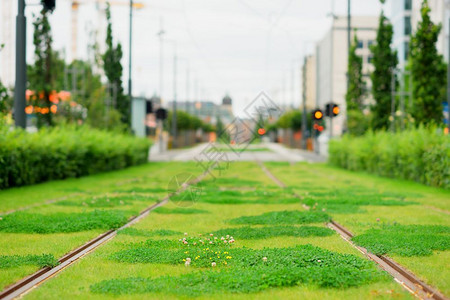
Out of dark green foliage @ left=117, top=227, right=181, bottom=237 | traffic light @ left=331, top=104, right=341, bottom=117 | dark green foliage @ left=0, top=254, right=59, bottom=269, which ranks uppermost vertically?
traffic light @ left=331, top=104, right=341, bottom=117

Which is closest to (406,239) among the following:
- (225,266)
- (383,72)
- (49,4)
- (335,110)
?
(225,266)

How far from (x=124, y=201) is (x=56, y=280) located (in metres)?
8.22

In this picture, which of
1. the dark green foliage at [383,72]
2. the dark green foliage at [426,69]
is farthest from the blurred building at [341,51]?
the dark green foliage at [426,69]

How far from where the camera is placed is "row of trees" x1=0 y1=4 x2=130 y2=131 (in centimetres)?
3094

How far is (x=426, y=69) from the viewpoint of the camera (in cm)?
2873

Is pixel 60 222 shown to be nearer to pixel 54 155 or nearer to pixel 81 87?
pixel 54 155

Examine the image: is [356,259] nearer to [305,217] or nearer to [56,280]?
[56,280]

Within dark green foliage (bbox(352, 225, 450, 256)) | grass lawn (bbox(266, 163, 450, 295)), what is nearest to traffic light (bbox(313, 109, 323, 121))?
grass lawn (bbox(266, 163, 450, 295))

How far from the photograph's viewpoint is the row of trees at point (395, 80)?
1129 inches

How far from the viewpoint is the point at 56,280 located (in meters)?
6.09

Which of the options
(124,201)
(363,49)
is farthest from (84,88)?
(363,49)

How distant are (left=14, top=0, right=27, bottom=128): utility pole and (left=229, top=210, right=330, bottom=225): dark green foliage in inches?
424

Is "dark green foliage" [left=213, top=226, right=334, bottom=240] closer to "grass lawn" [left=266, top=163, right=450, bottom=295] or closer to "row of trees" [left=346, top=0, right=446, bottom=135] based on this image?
"grass lawn" [left=266, top=163, right=450, bottom=295]

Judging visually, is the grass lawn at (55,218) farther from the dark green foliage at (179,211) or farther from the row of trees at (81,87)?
the row of trees at (81,87)
